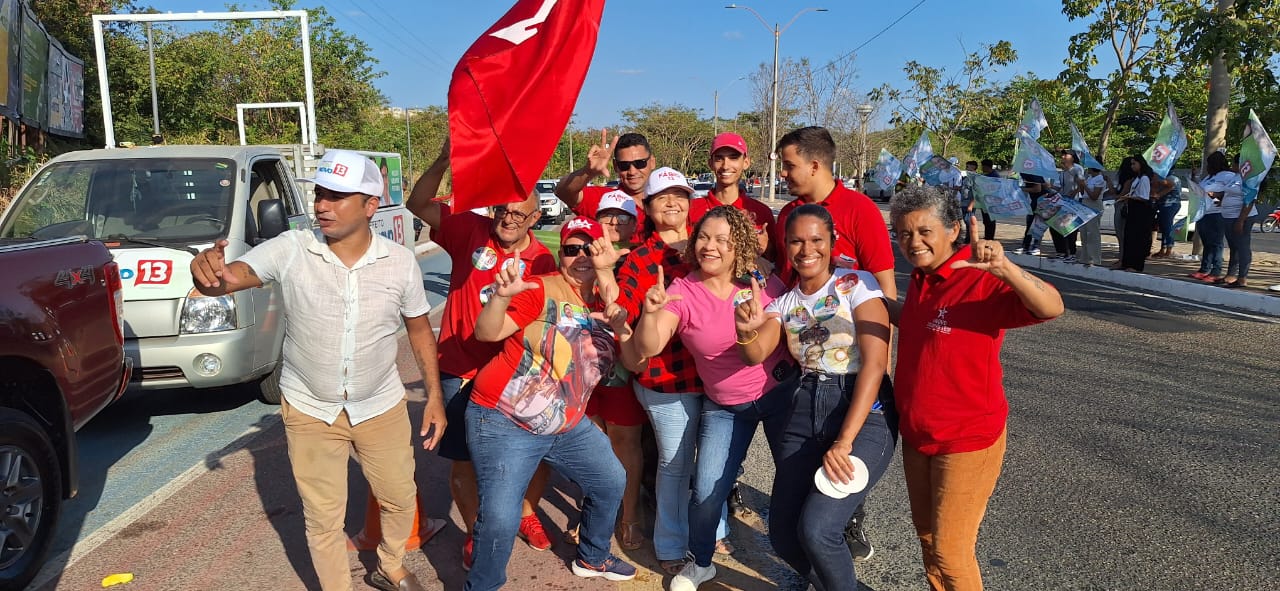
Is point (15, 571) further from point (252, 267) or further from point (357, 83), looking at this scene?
point (357, 83)

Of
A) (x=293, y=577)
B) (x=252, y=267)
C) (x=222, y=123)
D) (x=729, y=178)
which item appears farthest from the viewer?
(x=222, y=123)

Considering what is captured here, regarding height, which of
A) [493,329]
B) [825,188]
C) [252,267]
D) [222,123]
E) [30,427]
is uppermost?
[222,123]

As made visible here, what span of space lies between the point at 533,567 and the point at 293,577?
103cm

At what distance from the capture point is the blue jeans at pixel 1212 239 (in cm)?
1141

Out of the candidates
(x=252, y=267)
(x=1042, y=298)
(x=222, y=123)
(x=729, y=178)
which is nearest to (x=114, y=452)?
(x=252, y=267)

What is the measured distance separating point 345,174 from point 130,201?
14.0ft

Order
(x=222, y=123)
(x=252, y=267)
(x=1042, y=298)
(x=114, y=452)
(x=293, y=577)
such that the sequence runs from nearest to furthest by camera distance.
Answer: (x=1042, y=298) < (x=252, y=267) < (x=293, y=577) < (x=114, y=452) < (x=222, y=123)

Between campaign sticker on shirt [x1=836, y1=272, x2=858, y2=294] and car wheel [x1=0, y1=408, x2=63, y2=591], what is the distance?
11.0 ft

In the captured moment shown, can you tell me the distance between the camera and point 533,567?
3799 mm

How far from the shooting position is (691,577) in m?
3.54

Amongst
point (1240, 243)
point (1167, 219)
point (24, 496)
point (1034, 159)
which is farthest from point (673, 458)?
point (1167, 219)

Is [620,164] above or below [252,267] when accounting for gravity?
above

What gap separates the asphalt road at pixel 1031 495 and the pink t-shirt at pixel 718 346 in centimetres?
93

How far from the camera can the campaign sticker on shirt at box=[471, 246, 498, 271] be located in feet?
11.8
